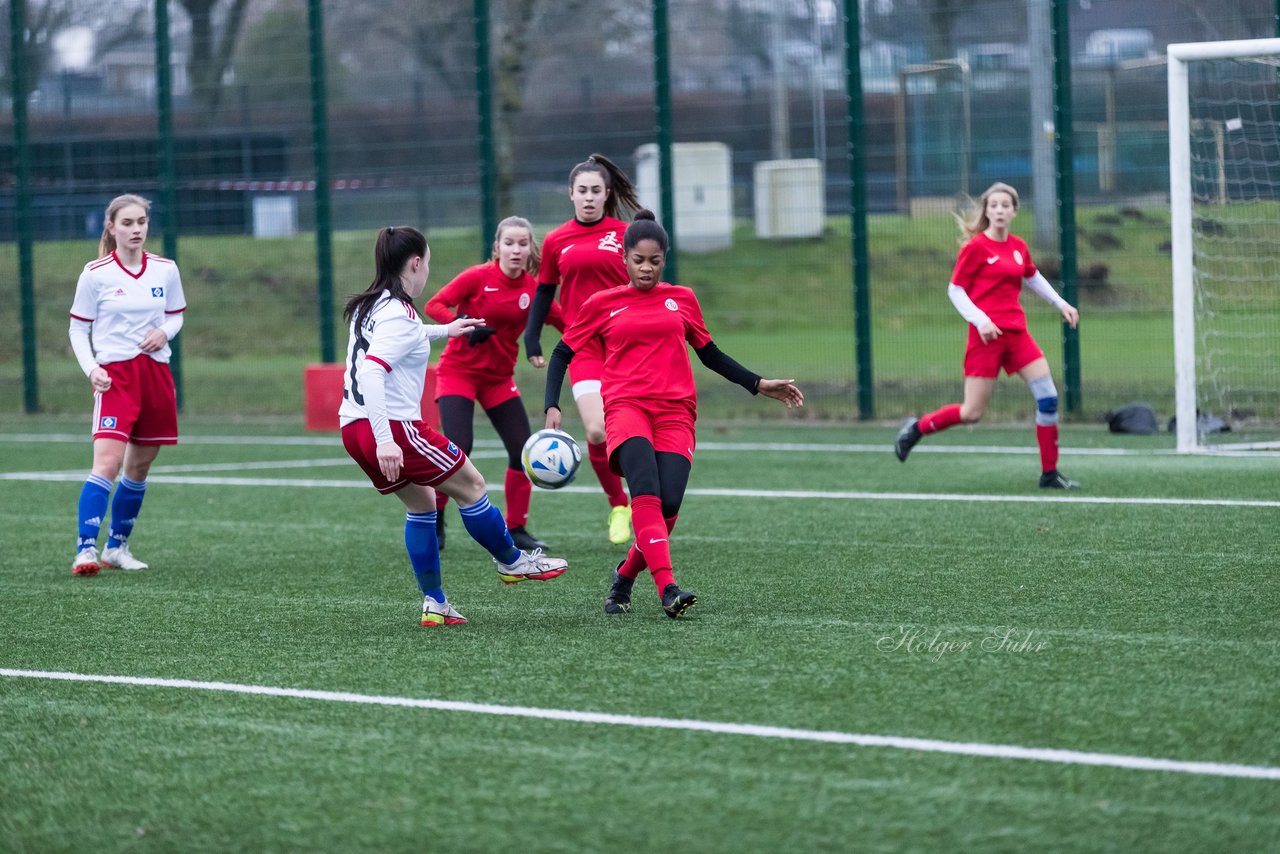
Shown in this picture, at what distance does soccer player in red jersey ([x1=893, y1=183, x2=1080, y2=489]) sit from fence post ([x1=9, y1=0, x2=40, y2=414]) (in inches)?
467

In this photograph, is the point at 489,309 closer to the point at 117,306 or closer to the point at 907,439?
the point at 117,306

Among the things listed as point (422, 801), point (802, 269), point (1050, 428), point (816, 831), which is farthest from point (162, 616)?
point (802, 269)

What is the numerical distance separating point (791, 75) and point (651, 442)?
9.34 meters

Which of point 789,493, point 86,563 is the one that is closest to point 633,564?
point 86,563

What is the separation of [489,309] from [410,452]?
256 cm

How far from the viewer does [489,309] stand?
8852mm

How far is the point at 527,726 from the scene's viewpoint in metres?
4.95

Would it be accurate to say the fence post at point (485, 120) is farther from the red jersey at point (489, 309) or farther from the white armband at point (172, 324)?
the white armband at point (172, 324)

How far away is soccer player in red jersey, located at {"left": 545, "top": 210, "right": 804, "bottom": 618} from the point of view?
258 inches

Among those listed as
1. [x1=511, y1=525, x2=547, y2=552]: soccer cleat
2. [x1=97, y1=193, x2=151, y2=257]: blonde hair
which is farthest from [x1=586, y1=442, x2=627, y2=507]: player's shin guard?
[x1=97, y1=193, x2=151, y2=257]: blonde hair

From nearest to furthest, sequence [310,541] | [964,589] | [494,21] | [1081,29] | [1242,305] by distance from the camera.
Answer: [964,589]
[310,541]
[1242,305]
[1081,29]
[494,21]

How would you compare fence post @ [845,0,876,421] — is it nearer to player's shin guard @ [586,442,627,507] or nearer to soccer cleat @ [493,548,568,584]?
player's shin guard @ [586,442,627,507]

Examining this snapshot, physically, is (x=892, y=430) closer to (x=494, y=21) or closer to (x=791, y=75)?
(x=791, y=75)

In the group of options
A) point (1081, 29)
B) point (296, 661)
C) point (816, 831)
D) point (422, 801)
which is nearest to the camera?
point (816, 831)
